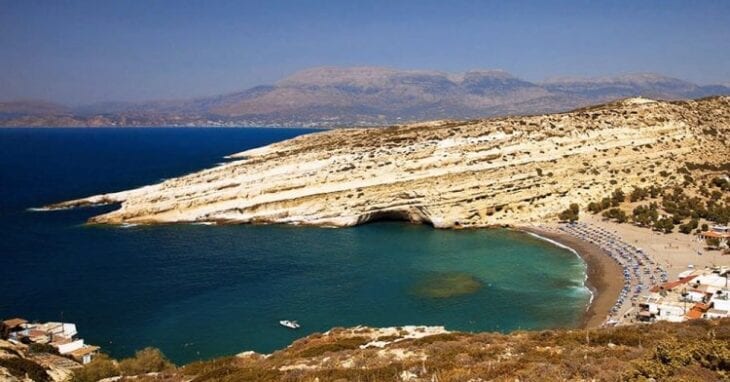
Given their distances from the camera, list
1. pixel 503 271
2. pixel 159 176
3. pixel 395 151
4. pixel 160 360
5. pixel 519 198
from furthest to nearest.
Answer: pixel 159 176 → pixel 395 151 → pixel 519 198 → pixel 503 271 → pixel 160 360

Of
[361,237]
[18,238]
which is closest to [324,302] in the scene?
[361,237]

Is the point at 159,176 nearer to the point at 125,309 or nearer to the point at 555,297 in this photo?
the point at 125,309

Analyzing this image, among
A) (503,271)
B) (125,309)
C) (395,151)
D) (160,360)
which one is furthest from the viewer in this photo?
(395,151)

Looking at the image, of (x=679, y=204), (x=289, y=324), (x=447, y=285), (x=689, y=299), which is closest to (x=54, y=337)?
(x=289, y=324)

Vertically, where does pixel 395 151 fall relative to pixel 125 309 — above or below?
above

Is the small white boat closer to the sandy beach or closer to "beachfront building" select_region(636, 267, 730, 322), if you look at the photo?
"beachfront building" select_region(636, 267, 730, 322)

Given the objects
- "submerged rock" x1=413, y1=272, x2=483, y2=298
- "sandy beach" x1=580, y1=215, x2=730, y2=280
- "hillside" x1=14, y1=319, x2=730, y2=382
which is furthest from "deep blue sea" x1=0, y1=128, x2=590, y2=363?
"hillside" x1=14, y1=319, x2=730, y2=382

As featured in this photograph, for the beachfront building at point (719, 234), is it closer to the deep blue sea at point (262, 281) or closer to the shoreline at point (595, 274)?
the shoreline at point (595, 274)

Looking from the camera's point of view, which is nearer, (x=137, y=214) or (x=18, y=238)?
(x=18, y=238)
